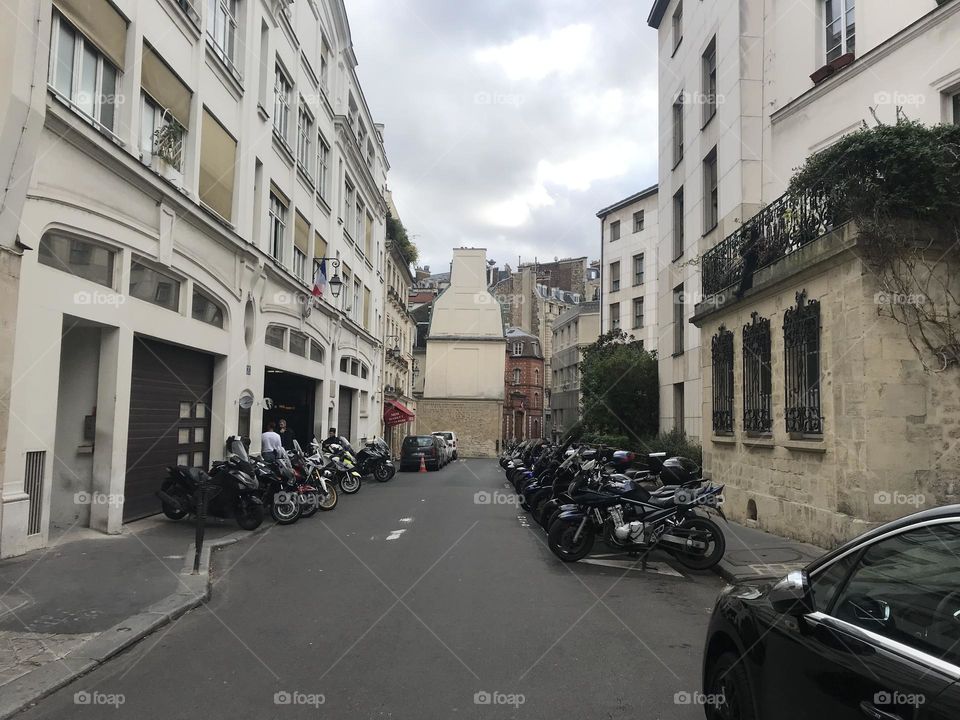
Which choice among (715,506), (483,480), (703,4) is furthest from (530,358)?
(715,506)

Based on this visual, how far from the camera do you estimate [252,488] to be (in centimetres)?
1172

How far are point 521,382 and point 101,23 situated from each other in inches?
2715

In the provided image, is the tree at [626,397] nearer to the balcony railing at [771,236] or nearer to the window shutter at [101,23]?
the balcony railing at [771,236]

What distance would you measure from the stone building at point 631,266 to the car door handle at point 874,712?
130ft

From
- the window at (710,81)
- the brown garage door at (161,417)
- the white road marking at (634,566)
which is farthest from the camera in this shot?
the window at (710,81)

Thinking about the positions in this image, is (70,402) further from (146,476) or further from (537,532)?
(537,532)

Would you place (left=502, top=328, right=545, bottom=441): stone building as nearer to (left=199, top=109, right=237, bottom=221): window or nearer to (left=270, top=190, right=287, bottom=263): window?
(left=270, top=190, right=287, bottom=263): window

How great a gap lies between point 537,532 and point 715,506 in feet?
12.7

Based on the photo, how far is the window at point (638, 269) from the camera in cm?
4281

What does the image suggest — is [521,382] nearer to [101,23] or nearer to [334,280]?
[334,280]

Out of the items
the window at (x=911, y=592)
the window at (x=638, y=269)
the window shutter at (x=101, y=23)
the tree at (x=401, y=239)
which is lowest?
the window at (x=911, y=592)

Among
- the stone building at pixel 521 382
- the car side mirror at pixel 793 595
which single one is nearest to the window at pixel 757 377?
the car side mirror at pixel 793 595

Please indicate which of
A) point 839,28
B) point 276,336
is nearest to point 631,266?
point 276,336

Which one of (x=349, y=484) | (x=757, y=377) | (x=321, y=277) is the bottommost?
(x=349, y=484)
